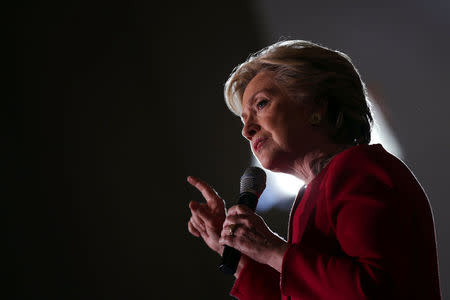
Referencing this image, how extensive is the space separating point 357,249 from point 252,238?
233 mm

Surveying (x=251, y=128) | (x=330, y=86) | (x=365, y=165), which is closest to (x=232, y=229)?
(x=365, y=165)

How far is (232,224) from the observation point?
1004 millimetres

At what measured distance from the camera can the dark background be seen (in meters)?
2.56

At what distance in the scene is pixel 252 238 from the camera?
0.97 m

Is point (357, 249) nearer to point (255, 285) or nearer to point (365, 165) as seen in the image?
point (365, 165)

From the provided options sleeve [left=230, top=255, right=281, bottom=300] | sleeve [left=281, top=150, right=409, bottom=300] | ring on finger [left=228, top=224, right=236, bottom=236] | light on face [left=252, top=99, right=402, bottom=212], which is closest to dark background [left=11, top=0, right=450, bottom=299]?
light on face [left=252, top=99, right=402, bottom=212]

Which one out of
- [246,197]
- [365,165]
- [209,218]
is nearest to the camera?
[365,165]

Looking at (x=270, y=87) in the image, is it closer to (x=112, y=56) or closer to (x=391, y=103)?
(x=391, y=103)

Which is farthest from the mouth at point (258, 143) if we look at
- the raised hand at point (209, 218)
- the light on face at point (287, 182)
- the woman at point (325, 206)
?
the light on face at point (287, 182)

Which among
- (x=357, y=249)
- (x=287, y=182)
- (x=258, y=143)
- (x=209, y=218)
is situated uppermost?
(x=258, y=143)

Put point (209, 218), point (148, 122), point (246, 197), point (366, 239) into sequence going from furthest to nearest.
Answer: point (148, 122) → point (209, 218) → point (246, 197) → point (366, 239)

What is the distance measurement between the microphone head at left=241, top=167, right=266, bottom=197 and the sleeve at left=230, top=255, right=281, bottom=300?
0.22 m

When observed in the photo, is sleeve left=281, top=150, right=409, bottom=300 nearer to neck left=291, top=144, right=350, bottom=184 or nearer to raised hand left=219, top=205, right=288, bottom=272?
raised hand left=219, top=205, right=288, bottom=272

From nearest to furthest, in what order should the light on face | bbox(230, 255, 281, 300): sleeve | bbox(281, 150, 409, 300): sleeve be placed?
bbox(281, 150, 409, 300): sleeve
bbox(230, 255, 281, 300): sleeve
the light on face
